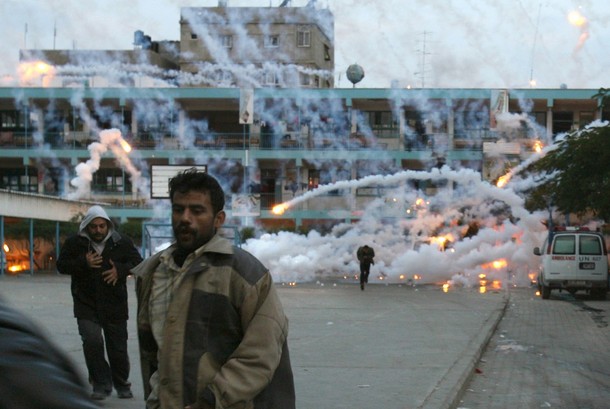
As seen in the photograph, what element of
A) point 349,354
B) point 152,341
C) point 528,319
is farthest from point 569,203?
point 152,341

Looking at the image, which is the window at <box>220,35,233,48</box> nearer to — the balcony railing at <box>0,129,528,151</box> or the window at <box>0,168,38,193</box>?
the balcony railing at <box>0,129,528,151</box>

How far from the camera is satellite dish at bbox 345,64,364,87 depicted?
198 feet

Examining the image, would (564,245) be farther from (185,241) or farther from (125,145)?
(125,145)

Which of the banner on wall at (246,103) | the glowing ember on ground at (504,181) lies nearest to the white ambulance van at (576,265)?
the glowing ember on ground at (504,181)

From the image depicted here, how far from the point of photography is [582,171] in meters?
29.2

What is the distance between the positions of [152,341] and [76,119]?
56.4 metres

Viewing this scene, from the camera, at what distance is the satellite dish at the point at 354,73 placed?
60281 millimetres

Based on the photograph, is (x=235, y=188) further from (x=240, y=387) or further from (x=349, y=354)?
(x=240, y=387)

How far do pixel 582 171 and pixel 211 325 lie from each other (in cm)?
2630

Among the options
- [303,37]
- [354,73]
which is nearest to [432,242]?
[354,73]

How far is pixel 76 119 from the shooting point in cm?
5931

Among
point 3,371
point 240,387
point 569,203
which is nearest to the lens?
point 3,371

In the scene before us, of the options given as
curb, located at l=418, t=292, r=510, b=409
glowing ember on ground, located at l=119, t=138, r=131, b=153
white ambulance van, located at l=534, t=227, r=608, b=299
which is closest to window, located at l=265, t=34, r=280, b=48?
glowing ember on ground, located at l=119, t=138, r=131, b=153

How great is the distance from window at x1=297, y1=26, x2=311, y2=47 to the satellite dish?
15.8 meters
